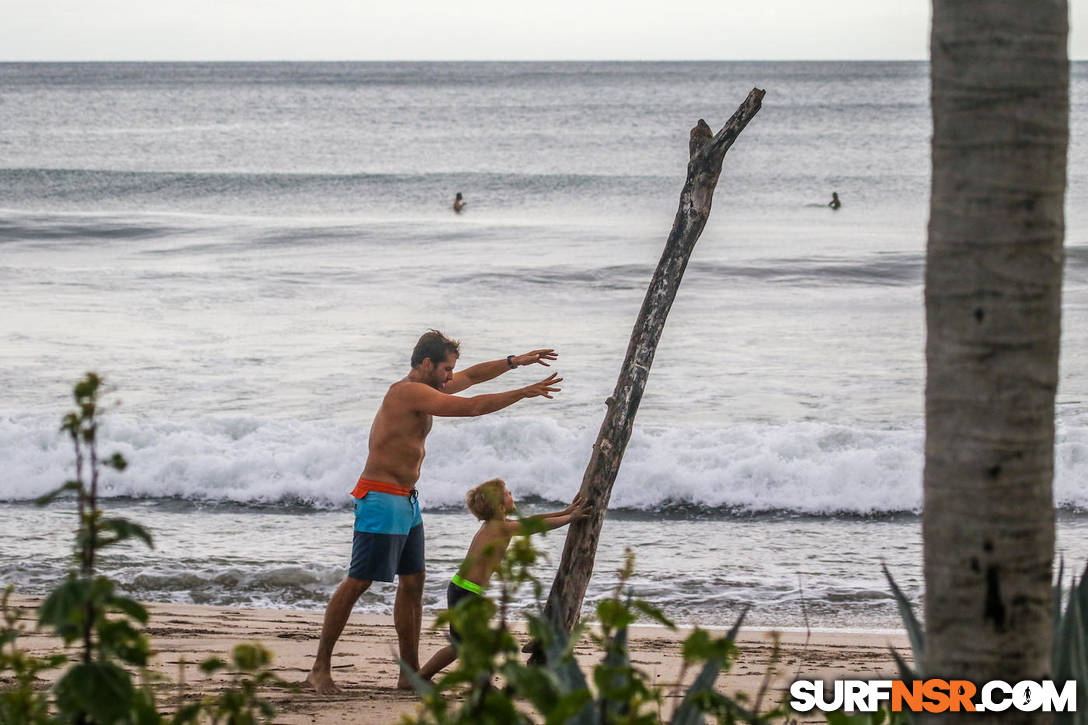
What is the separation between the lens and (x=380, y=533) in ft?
17.1

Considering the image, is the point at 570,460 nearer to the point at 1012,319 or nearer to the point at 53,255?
the point at 1012,319

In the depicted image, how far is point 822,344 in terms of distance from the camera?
16266 millimetres

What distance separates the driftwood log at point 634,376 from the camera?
5.05 metres

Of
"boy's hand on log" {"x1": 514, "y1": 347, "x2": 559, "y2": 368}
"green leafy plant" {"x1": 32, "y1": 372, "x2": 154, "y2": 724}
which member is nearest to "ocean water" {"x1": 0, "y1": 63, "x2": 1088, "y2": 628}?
"green leafy plant" {"x1": 32, "y1": 372, "x2": 154, "y2": 724}

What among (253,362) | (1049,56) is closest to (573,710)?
(1049,56)

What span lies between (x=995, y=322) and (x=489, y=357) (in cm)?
1372

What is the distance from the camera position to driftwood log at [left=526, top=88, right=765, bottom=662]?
5.05 m

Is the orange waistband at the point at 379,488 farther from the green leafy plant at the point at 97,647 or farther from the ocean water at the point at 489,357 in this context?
the green leafy plant at the point at 97,647

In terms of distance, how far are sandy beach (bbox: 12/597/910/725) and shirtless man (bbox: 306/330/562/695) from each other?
0.94ft

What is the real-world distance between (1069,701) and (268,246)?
25.0 metres

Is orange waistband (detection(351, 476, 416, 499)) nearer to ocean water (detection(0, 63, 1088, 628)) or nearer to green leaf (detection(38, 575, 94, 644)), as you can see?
ocean water (detection(0, 63, 1088, 628))

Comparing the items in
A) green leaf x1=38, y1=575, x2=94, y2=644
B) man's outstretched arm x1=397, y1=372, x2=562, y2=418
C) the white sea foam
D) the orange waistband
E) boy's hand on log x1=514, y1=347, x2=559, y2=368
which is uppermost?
boy's hand on log x1=514, y1=347, x2=559, y2=368

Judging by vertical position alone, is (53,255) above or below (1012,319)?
above

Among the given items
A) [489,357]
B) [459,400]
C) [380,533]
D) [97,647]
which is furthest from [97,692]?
[489,357]
